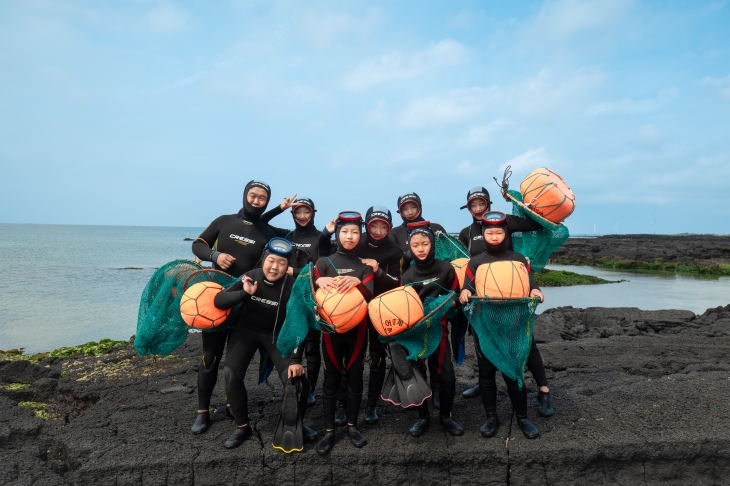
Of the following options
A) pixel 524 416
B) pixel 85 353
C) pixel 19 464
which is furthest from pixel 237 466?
pixel 85 353

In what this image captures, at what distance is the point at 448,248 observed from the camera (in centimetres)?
611

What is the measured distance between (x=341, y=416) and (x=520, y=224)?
9.85ft

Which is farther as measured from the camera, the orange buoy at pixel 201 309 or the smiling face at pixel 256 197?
the smiling face at pixel 256 197

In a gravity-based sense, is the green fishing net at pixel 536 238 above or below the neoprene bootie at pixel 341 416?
above

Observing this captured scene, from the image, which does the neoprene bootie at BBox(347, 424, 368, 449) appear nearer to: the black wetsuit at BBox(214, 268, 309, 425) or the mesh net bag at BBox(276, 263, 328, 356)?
the black wetsuit at BBox(214, 268, 309, 425)

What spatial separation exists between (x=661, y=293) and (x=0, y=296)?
2857 cm

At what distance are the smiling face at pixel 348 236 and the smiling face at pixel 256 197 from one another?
136 cm

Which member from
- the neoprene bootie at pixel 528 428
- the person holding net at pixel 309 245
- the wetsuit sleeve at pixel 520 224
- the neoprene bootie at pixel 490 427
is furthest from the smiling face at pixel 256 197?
the neoprene bootie at pixel 528 428

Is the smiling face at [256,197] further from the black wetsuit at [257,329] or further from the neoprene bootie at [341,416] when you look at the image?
the neoprene bootie at [341,416]

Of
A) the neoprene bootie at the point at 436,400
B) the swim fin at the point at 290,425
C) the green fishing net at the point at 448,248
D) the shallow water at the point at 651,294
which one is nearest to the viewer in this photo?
the swim fin at the point at 290,425

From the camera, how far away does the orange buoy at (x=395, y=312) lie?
14.3ft

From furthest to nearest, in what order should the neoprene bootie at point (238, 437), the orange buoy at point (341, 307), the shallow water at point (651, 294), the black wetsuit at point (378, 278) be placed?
1. the shallow water at point (651, 294)
2. the black wetsuit at point (378, 278)
3. the neoprene bootie at point (238, 437)
4. the orange buoy at point (341, 307)

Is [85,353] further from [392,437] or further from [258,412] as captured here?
[392,437]

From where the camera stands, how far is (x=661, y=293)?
20.5 metres
